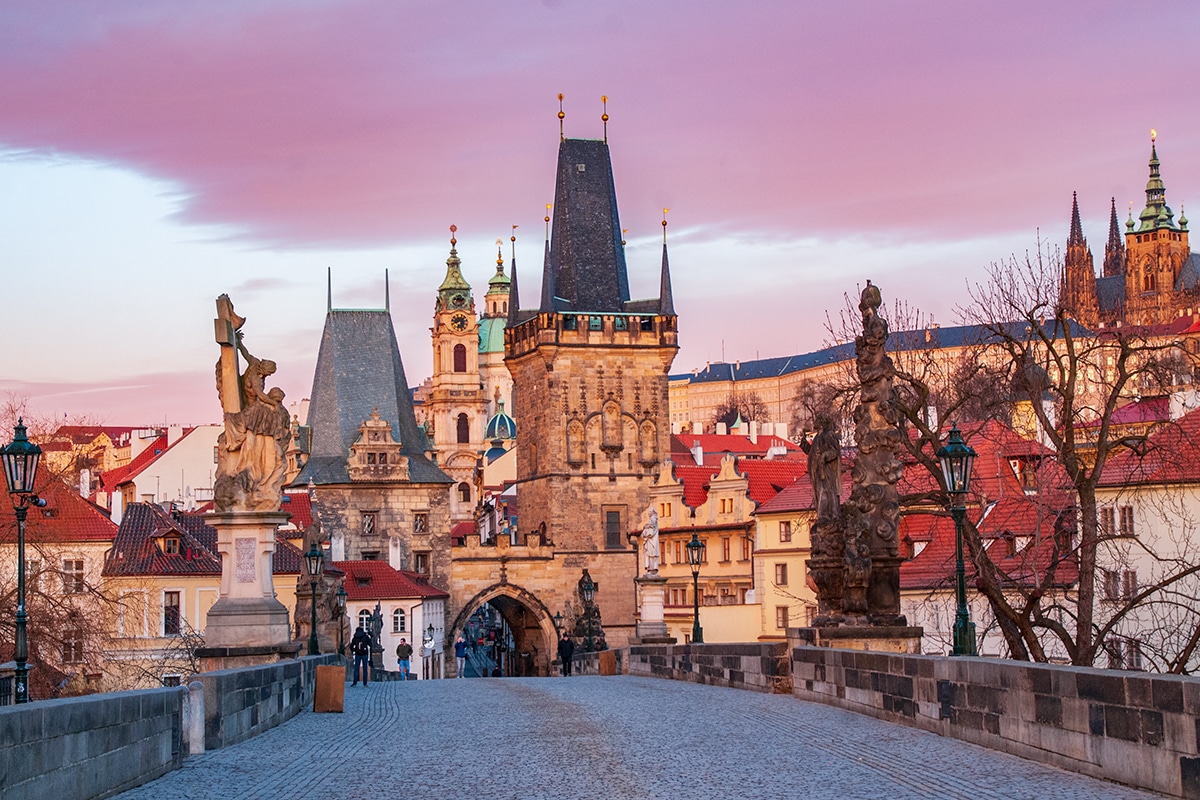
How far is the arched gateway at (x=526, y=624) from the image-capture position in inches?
3450

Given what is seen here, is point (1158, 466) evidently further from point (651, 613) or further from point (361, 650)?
point (361, 650)

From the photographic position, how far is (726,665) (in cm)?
2783

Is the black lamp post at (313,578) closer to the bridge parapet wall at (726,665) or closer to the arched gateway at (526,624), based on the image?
the bridge parapet wall at (726,665)

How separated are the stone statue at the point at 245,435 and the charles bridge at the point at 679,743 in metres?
2.24

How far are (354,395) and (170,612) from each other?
32082 millimetres

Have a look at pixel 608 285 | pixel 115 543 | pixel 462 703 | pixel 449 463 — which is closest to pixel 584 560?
pixel 608 285

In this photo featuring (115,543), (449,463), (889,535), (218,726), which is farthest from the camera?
(449,463)

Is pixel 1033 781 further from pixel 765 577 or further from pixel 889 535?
pixel 765 577

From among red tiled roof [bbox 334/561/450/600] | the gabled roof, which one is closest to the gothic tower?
red tiled roof [bbox 334/561/450/600]

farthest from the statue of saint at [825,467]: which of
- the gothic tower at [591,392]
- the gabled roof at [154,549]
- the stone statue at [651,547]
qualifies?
the gothic tower at [591,392]

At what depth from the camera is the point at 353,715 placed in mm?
22422

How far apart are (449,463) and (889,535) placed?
6287 inches

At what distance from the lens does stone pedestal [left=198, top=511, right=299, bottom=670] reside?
2098 cm

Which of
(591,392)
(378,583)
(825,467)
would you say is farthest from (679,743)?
(591,392)
